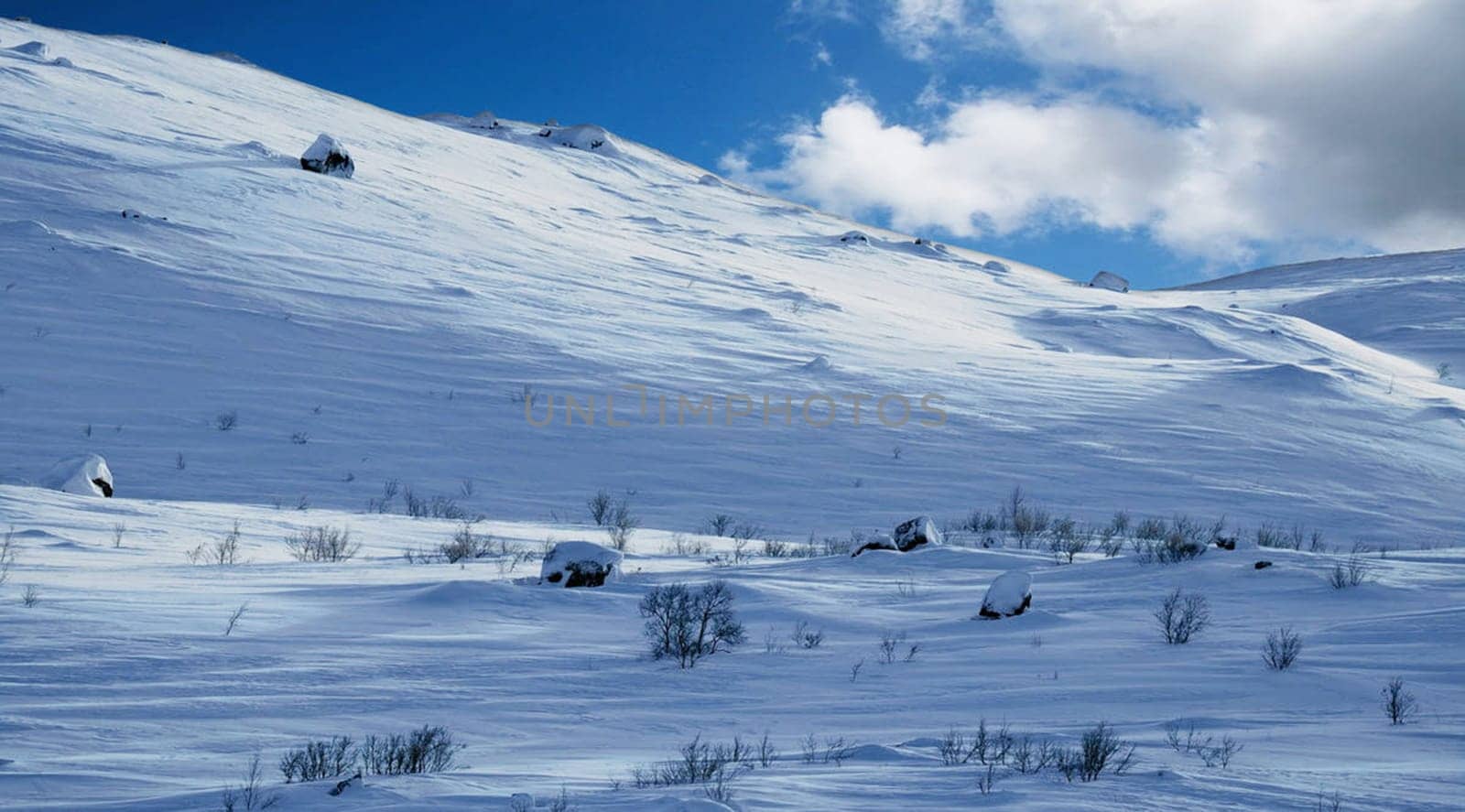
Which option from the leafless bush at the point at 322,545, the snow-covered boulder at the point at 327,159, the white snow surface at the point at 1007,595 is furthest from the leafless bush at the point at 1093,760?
the snow-covered boulder at the point at 327,159

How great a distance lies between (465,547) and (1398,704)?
19.8ft

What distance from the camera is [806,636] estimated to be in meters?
5.46

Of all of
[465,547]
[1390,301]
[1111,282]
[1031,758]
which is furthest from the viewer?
[1111,282]

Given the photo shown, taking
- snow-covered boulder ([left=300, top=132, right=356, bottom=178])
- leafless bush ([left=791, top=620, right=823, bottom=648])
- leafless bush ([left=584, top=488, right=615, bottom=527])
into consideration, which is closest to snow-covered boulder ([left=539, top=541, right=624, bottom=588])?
leafless bush ([left=791, top=620, right=823, bottom=648])

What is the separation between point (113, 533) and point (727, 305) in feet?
52.1

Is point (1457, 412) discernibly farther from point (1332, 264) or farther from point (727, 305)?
point (1332, 264)

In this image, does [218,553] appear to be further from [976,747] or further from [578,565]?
[976,747]

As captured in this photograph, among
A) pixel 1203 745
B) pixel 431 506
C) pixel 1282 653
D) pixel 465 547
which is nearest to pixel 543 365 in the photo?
pixel 431 506

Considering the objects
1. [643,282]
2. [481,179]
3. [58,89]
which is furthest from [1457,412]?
[58,89]

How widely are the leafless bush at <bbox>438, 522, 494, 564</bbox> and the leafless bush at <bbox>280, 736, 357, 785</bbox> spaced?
15.4 ft

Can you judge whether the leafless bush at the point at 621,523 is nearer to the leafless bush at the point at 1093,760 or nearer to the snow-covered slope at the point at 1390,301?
the leafless bush at the point at 1093,760

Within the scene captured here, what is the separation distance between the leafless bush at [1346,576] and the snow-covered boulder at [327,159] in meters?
24.0

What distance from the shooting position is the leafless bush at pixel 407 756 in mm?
3059

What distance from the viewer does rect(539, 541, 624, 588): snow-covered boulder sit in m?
6.49
